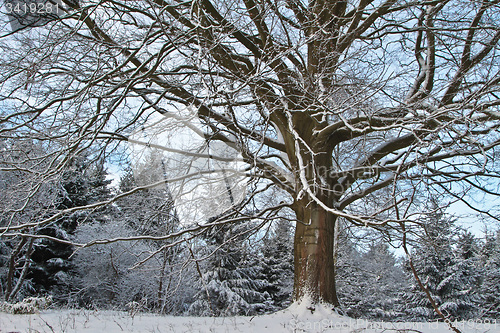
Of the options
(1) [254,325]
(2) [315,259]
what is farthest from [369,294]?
(1) [254,325]

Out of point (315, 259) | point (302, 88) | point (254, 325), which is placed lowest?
point (254, 325)

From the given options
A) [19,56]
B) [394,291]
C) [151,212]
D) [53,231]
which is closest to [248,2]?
[19,56]

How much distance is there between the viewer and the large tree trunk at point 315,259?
5059 mm

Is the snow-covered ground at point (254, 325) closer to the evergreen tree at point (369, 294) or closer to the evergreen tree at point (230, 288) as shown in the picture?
the evergreen tree at point (230, 288)

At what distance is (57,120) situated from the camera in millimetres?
4477

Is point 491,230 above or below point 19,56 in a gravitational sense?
below

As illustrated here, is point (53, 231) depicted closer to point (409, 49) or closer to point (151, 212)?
point (151, 212)

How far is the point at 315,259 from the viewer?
5.17m

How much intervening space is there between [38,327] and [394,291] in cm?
2231

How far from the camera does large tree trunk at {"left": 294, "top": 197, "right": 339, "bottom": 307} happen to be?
506cm

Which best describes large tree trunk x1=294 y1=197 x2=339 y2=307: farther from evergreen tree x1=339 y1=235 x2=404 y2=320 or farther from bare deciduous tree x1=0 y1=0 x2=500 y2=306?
evergreen tree x1=339 y1=235 x2=404 y2=320

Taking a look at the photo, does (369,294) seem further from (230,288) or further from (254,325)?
(254,325)

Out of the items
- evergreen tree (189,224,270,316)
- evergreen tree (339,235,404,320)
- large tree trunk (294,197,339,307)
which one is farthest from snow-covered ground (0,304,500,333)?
evergreen tree (339,235,404,320)

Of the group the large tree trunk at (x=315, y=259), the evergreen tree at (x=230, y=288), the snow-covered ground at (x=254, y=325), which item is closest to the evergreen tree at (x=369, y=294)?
the evergreen tree at (x=230, y=288)
